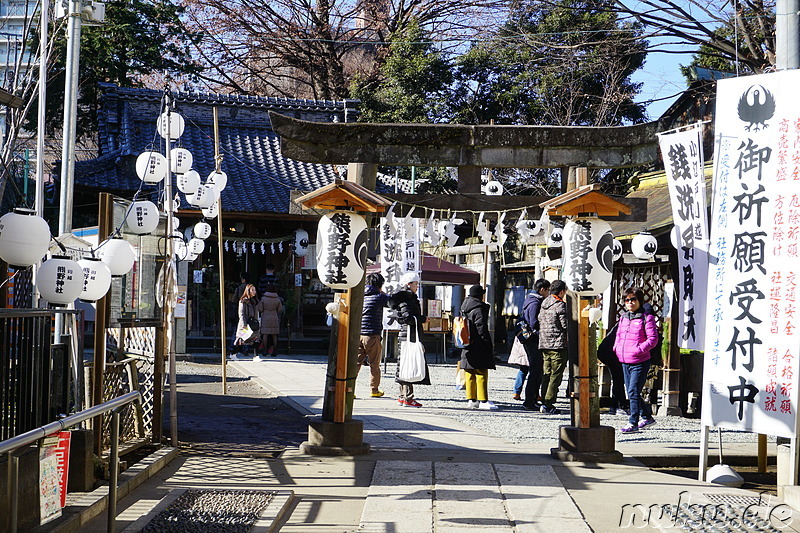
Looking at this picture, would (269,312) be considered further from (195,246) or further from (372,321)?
(372,321)

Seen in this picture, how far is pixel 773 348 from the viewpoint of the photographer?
24.4 ft

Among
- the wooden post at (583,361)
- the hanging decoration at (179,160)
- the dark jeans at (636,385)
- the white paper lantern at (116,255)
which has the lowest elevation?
the dark jeans at (636,385)

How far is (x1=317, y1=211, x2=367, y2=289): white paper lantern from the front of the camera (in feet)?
28.6

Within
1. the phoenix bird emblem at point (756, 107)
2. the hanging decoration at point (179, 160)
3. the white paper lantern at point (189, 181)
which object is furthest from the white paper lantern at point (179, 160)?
the phoenix bird emblem at point (756, 107)

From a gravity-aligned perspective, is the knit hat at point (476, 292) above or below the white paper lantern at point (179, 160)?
below

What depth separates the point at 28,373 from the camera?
5562 millimetres

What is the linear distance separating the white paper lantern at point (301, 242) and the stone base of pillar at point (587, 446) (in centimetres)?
1426

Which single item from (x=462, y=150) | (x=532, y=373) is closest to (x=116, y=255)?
(x=462, y=150)

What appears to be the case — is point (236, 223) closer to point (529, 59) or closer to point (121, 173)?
point (121, 173)

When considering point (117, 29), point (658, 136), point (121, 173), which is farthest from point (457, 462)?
point (117, 29)

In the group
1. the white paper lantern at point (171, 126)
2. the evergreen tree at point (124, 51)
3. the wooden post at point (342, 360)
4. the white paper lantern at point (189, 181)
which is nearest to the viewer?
the wooden post at point (342, 360)

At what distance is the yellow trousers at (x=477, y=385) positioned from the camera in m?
12.7

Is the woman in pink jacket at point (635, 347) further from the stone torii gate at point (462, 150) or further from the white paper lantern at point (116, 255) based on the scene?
the white paper lantern at point (116, 255)

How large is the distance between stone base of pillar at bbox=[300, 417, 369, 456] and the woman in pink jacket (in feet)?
13.2
